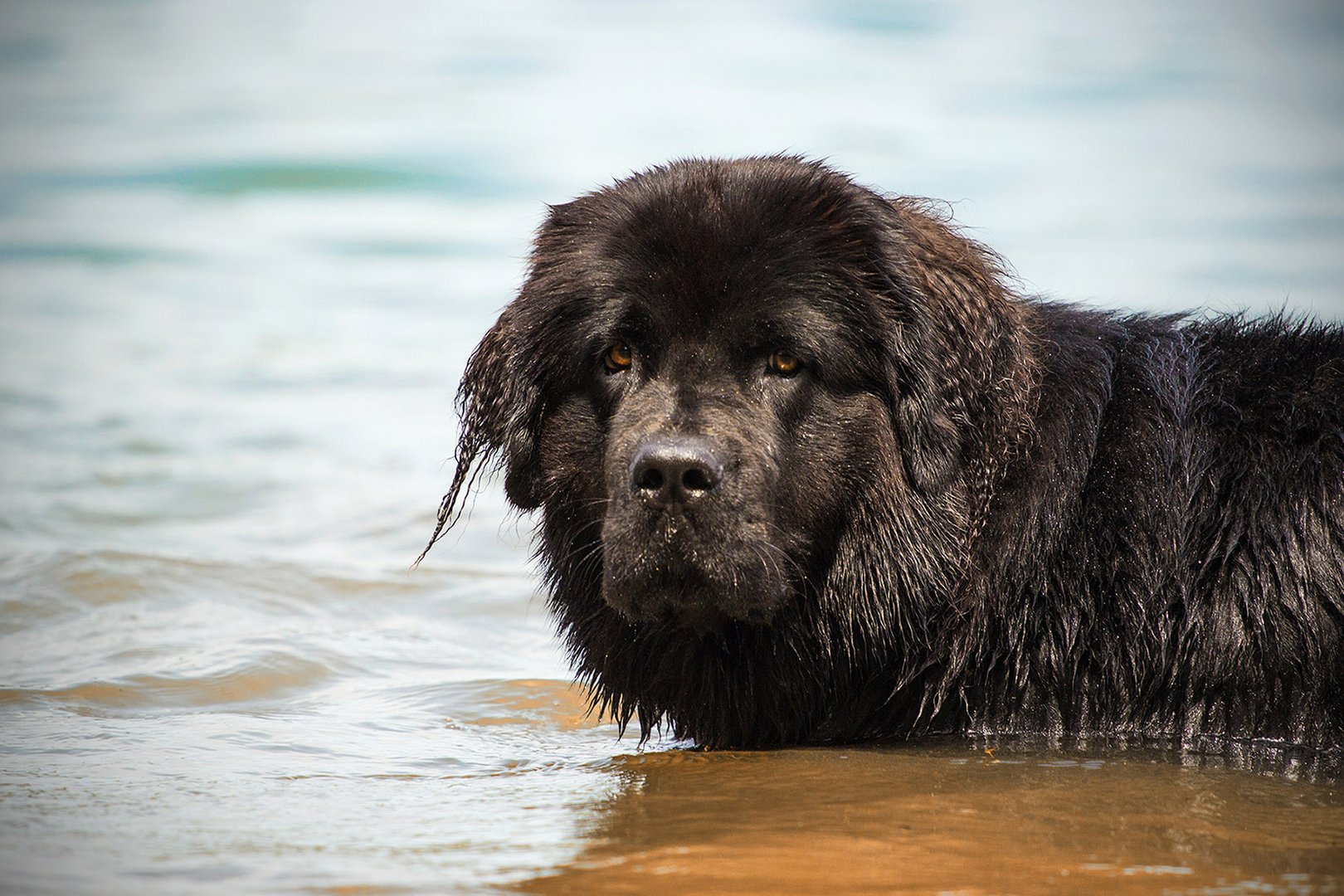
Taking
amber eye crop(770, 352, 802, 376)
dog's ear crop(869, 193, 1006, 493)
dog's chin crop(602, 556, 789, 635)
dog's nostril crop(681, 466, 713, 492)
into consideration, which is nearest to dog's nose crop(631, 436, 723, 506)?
dog's nostril crop(681, 466, 713, 492)

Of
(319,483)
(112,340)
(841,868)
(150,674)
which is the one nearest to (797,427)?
(841,868)

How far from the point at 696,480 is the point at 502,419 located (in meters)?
1.01

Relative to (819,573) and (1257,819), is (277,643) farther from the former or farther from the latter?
(1257,819)

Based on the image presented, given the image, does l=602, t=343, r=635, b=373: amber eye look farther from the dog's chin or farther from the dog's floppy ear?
the dog's chin

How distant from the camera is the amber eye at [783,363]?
161 inches

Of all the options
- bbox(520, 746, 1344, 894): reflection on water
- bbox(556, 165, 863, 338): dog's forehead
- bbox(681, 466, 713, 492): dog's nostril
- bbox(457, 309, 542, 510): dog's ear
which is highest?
bbox(556, 165, 863, 338): dog's forehead

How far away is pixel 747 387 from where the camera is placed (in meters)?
4.05

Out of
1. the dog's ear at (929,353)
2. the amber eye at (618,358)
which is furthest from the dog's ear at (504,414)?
the dog's ear at (929,353)

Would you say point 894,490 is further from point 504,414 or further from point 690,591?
point 504,414

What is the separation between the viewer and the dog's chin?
12.7 ft

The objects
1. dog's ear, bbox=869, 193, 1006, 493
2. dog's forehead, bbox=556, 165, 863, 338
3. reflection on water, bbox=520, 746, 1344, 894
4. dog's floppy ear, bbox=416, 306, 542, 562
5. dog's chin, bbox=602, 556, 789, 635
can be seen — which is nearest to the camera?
reflection on water, bbox=520, 746, 1344, 894

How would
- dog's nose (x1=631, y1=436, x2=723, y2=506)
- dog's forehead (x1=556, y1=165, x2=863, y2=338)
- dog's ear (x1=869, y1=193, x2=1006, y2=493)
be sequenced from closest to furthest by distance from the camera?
dog's nose (x1=631, y1=436, x2=723, y2=506)
dog's forehead (x1=556, y1=165, x2=863, y2=338)
dog's ear (x1=869, y1=193, x2=1006, y2=493)

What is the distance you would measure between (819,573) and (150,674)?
3.06 meters

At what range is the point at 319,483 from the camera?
10234 millimetres
